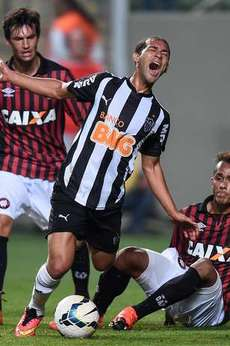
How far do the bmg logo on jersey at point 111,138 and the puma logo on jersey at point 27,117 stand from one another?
107cm

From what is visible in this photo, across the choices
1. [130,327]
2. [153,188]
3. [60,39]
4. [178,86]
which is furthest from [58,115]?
[178,86]

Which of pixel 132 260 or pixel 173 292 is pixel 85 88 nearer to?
pixel 132 260

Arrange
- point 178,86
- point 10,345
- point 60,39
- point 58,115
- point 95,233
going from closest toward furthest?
point 10,345
point 95,233
point 58,115
point 60,39
point 178,86

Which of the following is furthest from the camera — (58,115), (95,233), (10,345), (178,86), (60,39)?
(178,86)

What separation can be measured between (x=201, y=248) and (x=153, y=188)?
0.54m

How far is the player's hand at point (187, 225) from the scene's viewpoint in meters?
8.05

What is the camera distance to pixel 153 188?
8180 mm

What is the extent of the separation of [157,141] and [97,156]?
0.50 m

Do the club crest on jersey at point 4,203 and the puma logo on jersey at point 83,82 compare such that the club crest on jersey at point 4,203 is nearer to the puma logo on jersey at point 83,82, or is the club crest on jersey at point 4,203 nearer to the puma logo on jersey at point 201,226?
the puma logo on jersey at point 83,82

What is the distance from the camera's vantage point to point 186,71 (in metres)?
21.0

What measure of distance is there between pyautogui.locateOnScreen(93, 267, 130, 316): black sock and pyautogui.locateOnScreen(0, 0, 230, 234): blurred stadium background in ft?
39.9

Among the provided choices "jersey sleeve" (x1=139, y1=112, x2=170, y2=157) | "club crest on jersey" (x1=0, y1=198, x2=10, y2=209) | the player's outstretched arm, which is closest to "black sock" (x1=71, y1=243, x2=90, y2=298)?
"club crest on jersey" (x1=0, y1=198, x2=10, y2=209)

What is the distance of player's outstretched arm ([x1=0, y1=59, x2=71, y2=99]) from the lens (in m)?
7.73

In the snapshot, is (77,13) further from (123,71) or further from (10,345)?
(10,345)
